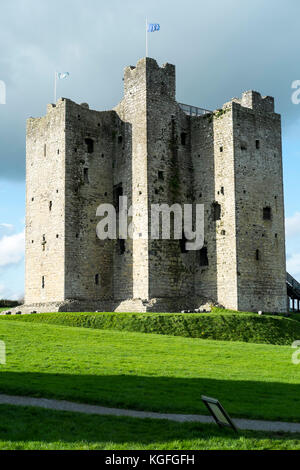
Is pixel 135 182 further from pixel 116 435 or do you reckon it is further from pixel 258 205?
pixel 116 435

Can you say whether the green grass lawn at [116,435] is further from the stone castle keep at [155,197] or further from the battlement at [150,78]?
the battlement at [150,78]

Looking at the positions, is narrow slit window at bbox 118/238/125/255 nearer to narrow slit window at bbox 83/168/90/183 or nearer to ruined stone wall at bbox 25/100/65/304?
ruined stone wall at bbox 25/100/65/304

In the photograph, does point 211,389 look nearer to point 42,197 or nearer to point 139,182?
point 139,182

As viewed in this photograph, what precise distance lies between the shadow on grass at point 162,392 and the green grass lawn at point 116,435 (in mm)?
1326

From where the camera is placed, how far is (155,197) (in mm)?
37375

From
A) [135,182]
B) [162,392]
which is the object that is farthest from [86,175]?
[162,392]

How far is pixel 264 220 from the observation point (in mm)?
38844

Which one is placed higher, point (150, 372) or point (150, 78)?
point (150, 78)

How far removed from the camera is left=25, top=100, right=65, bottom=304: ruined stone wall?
1510 inches

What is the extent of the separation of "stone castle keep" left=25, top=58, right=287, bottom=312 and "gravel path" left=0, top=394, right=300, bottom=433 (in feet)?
73.2

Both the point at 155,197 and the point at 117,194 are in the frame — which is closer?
the point at 155,197

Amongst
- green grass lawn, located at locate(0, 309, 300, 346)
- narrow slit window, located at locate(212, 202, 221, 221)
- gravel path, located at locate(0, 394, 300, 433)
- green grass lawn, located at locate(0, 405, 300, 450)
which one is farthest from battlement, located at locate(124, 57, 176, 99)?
green grass lawn, located at locate(0, 405, 300, 450)

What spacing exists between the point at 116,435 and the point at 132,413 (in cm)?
199
